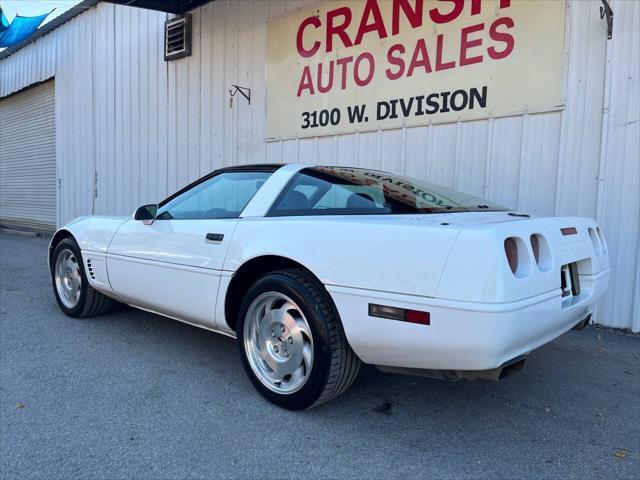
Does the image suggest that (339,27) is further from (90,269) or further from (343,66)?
(90,269)

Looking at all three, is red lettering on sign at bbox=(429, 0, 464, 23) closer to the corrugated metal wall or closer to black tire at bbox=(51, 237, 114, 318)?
the corrugated metal wall

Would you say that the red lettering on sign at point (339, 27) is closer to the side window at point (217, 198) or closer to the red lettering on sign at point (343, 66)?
the red lettering on sign at point (343, 66)

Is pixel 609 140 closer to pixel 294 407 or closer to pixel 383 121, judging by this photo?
pixel 383 121

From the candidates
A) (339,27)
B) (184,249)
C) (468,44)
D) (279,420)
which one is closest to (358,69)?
(339,27)

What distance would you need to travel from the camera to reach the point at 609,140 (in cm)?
454

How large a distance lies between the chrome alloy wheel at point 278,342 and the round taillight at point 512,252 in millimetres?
1049

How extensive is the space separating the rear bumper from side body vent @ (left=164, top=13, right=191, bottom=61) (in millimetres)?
7716

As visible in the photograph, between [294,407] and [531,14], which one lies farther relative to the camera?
[531,14]

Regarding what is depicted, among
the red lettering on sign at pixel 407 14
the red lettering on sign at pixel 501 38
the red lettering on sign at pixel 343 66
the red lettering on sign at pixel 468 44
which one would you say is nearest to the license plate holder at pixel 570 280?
the red lettering on sign at pixel 501 38

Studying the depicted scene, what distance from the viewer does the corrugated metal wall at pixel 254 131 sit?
14.8ft

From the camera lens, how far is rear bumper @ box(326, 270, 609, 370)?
2018 millimetres

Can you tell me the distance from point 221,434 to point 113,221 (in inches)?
91.1

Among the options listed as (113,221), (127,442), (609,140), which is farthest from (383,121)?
(127,442)

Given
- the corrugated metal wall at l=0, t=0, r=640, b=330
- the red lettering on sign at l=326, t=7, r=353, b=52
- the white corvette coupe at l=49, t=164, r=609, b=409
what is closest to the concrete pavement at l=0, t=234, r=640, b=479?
the white corvette coupe at l=49, t=164, r=609, b=409
